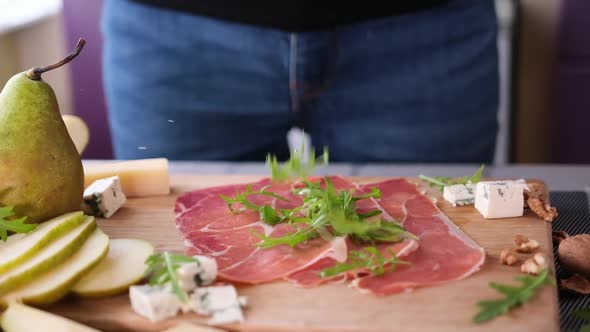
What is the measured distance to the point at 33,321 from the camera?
2.08 ft

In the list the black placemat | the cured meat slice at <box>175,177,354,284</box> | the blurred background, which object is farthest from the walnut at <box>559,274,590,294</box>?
the blurred background

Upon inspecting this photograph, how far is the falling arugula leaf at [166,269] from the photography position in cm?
65

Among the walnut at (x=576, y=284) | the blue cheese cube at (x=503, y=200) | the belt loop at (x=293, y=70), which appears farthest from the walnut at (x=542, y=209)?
the belt loop at (x=293, y=70)

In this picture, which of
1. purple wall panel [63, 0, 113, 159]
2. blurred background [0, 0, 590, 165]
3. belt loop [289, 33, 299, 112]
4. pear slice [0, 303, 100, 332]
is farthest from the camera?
blurred background [0, 0, 590, 165]

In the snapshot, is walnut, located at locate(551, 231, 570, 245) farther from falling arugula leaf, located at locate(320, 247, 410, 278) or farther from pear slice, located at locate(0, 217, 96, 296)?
pear slice, located at locate(0, 217, 96, 296)

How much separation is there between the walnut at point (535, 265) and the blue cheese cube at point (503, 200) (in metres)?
0.14

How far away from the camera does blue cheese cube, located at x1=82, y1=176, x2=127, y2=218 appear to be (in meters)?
0.91

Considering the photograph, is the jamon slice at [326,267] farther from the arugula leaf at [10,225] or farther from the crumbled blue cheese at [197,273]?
the arugula leaf at [10,225]

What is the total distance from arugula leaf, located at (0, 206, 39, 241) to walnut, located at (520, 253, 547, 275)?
482 mm

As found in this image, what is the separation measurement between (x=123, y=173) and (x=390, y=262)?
415 millimetres

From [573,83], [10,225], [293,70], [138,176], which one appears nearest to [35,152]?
[10,225]

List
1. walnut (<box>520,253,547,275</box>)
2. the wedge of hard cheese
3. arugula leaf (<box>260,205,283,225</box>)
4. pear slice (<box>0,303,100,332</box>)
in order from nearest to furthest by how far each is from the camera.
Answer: pear slice (<box>0,303,100,332</box>) → walnut (<box>520,253,547,275</box>) → arugula leaf (<box>260,205,283,225</box>) → the wedge of hard cheese

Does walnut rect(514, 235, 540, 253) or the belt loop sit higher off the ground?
the belt loop

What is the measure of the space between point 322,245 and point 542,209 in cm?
27
